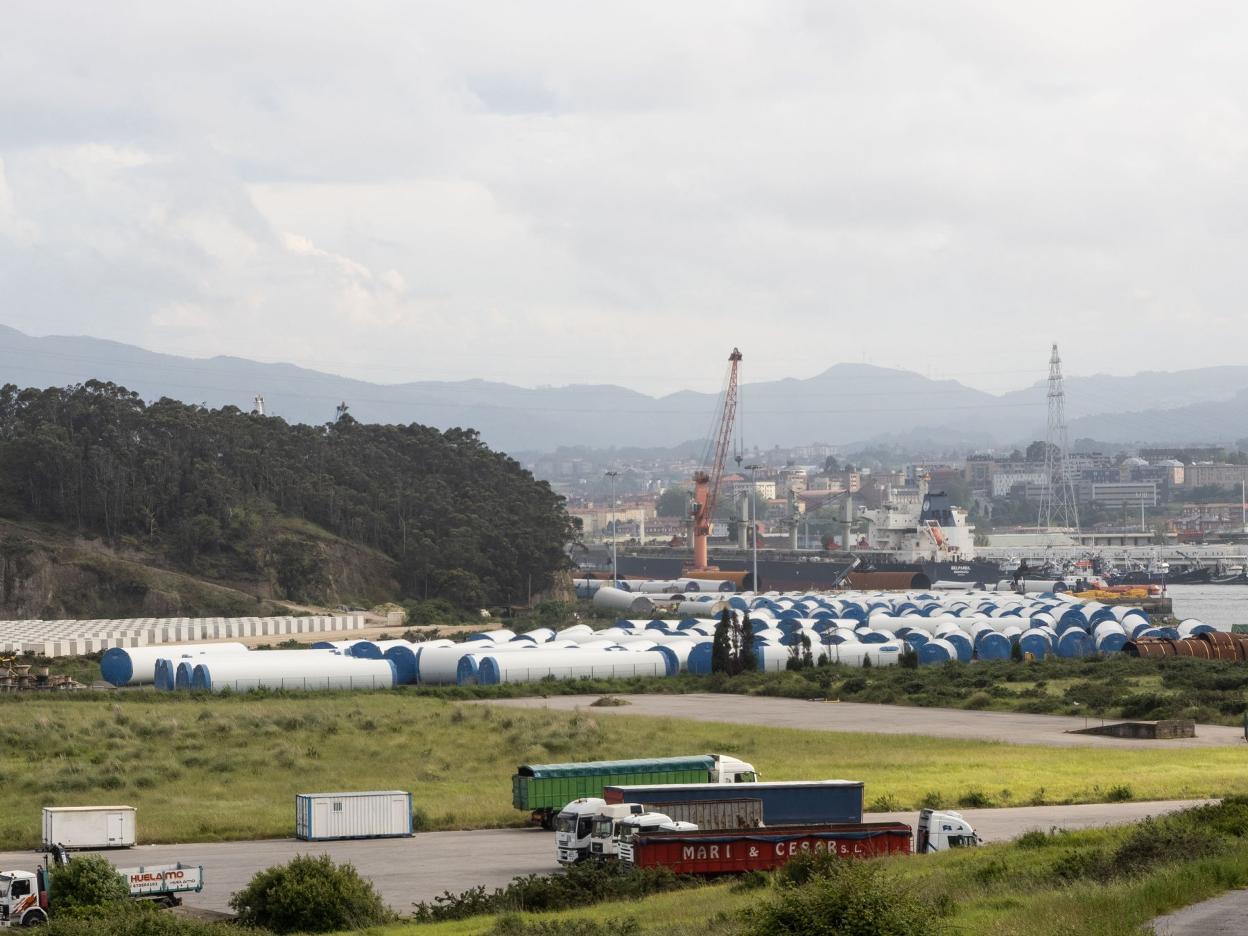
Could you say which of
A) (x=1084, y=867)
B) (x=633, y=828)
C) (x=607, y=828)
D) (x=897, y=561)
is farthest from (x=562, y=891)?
(x=897, y=561)

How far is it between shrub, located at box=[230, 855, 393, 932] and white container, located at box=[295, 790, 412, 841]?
7.93m

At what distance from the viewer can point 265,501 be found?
125 meters

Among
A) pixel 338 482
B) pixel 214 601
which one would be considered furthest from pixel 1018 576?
pixel 214 601

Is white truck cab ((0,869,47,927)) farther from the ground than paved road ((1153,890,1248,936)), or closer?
closer

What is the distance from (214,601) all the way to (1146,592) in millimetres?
88609

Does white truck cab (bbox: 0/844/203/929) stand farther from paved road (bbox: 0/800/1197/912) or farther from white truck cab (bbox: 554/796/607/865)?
white truck cab (bbox: 554/796/607/865)

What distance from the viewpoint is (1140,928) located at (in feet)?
52.0

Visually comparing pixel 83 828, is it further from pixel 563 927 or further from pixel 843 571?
pixel 843 571

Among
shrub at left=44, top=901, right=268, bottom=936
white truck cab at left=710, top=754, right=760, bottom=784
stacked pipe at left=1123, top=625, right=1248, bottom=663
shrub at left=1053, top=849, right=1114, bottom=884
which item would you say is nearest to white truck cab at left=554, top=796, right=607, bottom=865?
white truck cab at left=710, top=754, right=760, bottom=784

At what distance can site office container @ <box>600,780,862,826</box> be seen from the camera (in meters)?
29.8

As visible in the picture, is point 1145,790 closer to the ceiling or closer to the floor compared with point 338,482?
closer to the floor

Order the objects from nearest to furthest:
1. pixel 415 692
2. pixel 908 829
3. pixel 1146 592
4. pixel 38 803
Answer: pixel 908 829
pixel 38 803
pixel 415 692
pixel 1146 592

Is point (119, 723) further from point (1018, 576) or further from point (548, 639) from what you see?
point (1018, 576)

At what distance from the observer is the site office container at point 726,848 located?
85.5 ft
